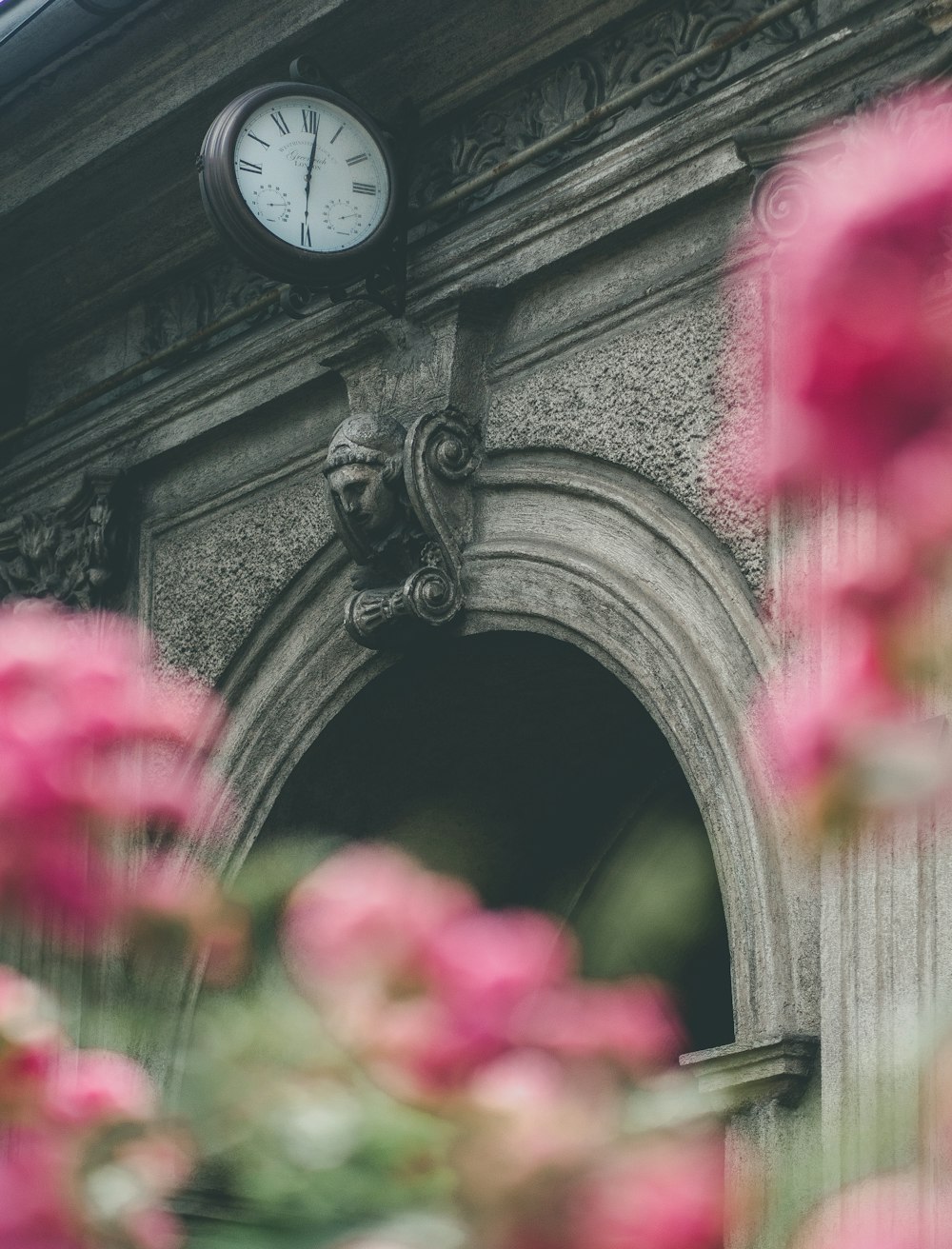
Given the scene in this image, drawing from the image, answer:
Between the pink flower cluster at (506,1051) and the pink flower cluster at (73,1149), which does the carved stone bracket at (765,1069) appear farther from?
the pink flower cluster at (73,1149)

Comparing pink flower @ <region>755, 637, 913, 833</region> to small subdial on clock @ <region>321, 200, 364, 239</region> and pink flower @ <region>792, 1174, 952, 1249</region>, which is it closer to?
pink flower @ <region>792, 1174, 952, 1249</region>

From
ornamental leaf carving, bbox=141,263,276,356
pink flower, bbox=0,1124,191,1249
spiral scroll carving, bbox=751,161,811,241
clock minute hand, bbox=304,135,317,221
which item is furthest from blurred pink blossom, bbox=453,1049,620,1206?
ornamental leaf carving, bbox=141,263,276,356

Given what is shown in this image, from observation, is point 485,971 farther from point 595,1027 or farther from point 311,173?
point 311,173

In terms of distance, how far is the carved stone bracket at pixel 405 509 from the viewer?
5.55 metres

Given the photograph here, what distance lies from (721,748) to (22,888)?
301 centimetres

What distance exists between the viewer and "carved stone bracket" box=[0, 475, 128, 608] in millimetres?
6535

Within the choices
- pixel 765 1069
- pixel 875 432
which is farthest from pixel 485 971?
pixel 765 1069

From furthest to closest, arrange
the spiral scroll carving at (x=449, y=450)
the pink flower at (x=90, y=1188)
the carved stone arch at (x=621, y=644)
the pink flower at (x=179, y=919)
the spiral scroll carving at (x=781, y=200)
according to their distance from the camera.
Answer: the spiral scroll carving at (x=449, y=450)
the spiral scroll carving at (x=781, y=200)
the carved stone arch at (x=621, y=644)
the pink flower at (x=179, y=919)
the pink flower at (x=90, y=1188)

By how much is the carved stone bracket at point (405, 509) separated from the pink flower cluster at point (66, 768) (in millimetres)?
3309

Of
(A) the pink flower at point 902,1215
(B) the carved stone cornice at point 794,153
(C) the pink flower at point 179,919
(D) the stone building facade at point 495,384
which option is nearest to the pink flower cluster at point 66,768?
(C) the pink flower at point 179,919

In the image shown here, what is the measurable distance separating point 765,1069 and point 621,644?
1135mm

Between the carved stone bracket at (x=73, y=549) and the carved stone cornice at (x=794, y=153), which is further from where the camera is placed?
the carved stone bracket at (x=73, y=549)

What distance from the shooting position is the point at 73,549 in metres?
6.62

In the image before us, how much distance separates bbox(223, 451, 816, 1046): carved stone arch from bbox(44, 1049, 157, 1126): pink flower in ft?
8.43
